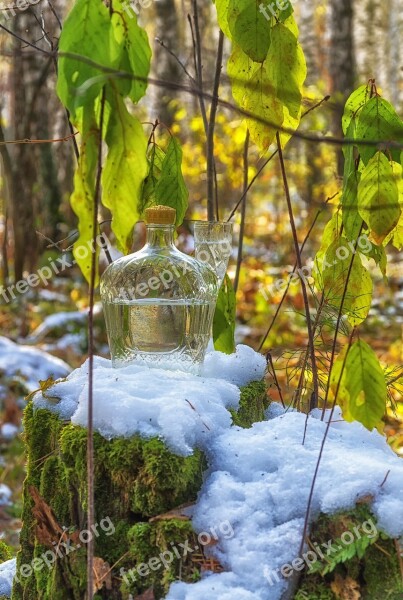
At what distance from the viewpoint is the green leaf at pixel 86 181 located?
4.32 feet

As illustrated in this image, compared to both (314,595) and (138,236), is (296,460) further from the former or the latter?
(138,236)

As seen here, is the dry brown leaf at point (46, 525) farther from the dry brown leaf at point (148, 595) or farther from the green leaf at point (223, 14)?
the green leaf at point (223, 14)

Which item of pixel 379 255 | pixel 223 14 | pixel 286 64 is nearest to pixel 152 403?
pixel 379 255

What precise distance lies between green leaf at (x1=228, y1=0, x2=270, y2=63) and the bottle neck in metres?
0.56

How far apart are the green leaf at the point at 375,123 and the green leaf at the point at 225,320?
2.48 feet

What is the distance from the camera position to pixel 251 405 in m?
2.12

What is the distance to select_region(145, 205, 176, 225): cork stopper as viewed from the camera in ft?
6.69

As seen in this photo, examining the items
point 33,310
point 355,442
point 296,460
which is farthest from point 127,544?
point 33,310

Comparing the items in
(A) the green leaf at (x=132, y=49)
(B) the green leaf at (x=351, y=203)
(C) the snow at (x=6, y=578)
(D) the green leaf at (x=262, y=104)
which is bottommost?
(C) the snow at (x=6, y=578)

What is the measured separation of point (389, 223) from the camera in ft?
5.38

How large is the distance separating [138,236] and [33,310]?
5.21 ft

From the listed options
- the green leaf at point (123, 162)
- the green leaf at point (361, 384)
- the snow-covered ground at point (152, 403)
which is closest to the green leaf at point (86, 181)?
the green leaf at point (123, 162)

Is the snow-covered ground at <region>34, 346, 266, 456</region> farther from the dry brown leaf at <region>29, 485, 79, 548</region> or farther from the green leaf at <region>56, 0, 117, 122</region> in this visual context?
the green leaf at <region>56, 0, 117, 122</region>

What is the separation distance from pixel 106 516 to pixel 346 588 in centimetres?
58
